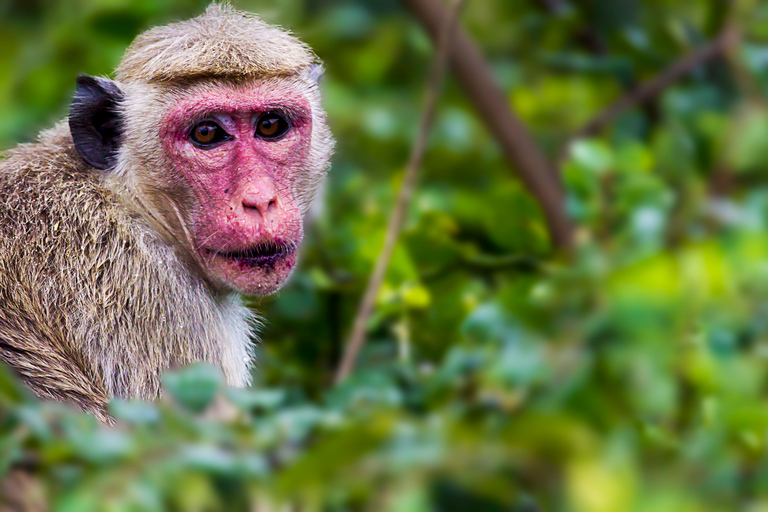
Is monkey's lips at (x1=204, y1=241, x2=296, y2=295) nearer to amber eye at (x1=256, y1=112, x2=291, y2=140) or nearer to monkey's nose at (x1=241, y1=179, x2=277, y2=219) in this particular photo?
monkey's nose at (x1=241, y1=179, x2=277, y2=219)

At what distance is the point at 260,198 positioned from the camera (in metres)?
3.79

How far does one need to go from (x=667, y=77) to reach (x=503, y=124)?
1024 millimetres

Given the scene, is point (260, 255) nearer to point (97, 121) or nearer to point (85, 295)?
point (85, 295)

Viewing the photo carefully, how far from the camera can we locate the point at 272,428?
6.97 ft

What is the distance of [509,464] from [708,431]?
0.61 m

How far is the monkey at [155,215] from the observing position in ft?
11.9

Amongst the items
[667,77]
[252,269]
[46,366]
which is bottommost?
[46,366]

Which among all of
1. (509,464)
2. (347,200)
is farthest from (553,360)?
(347,200)

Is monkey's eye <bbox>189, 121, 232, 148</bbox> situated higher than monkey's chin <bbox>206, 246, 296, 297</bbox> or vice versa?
monkey's eye <bbox>189, 121, 232, 148</bbox>

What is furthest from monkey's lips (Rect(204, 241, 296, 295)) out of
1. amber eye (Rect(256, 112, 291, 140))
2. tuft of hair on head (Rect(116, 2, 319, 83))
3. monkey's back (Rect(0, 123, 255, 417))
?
tuft of hair on head (Rect(116, 2, 319, 83))

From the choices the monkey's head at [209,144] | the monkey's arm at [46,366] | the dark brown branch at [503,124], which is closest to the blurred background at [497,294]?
the dark brown branch at [503,124]

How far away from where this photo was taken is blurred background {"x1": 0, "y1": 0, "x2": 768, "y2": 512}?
198cm

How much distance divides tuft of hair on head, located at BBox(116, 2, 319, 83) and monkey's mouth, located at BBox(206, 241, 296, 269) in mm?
758

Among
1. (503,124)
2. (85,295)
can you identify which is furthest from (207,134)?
(503,124)
